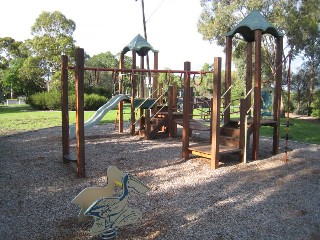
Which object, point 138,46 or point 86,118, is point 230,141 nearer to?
point 138,46

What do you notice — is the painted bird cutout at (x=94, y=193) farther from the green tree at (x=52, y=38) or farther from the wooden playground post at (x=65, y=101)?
the green tree at (x=52, y=38)

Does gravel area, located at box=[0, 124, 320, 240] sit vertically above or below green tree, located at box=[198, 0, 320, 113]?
below

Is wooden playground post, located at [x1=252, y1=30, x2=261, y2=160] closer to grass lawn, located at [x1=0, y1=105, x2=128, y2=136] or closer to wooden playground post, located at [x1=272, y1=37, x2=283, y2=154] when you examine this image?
wooden playground post, located at [x1=272, y1=37, x2=283, y2=154]

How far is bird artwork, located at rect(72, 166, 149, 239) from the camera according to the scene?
10.3 ft

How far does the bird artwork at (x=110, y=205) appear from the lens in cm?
315

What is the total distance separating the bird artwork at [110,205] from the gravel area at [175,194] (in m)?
0.23

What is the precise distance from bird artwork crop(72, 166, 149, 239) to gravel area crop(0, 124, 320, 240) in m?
0.23

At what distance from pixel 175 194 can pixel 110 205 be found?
6.10ft

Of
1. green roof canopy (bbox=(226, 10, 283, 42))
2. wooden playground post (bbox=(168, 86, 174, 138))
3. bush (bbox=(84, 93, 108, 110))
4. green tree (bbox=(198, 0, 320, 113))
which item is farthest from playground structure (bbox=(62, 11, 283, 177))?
bush (bbox=(84, 93, 108, 110))

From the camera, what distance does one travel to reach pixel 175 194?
16.1 feet

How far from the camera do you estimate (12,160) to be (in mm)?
7137

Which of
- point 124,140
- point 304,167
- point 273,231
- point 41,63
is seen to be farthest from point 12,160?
point 41,63

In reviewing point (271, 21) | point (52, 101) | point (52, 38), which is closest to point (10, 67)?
point (52, 38)

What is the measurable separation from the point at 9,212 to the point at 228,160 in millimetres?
5006
